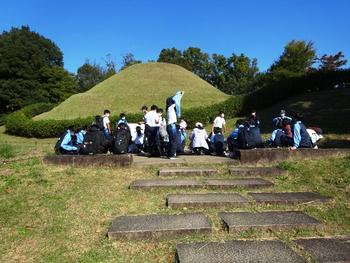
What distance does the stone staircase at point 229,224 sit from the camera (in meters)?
3.45

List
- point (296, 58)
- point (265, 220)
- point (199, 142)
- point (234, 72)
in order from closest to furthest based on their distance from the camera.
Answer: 1. point (265, 220)
2. point (199, 142)
3. point (296, 58)
4. point (234, 72)

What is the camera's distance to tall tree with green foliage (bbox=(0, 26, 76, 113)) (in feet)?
152

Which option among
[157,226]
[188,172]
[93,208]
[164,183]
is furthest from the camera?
[188,172]

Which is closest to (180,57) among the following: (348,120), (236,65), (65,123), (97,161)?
(236,65)

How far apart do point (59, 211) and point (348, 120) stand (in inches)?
522

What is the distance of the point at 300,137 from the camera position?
27.2 ft

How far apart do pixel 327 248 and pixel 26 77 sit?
48786 mm

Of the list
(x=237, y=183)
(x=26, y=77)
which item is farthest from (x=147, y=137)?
(x=26, y=77)

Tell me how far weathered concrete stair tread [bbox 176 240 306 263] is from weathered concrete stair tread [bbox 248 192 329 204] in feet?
4.56

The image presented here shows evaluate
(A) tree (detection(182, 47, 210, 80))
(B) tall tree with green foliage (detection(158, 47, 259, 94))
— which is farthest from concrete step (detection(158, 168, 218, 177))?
(A) tree (detection(182, 47, 210, 80))

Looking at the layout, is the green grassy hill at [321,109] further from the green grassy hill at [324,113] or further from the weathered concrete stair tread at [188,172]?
the weathered concrete stair tread at [188,172]

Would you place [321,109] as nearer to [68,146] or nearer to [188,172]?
[188,172]

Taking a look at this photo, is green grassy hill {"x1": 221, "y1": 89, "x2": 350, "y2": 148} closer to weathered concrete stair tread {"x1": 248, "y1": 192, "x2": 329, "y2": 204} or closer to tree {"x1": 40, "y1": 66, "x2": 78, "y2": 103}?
weathered concrete stair tread {"x1": 248, "y1": 192, "x2": 329, "y2": 204}

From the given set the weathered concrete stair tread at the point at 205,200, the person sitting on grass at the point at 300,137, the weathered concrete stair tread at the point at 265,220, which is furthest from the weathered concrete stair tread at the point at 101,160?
the person sitting on grass at the point at 300,137
